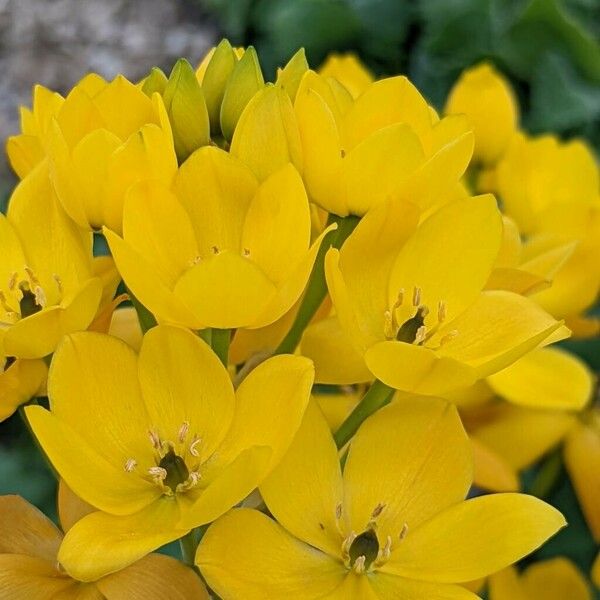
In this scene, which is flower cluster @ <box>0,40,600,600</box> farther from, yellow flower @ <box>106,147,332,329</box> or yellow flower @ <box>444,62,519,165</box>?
yellow flower @ <box>444,62,519,165</box>

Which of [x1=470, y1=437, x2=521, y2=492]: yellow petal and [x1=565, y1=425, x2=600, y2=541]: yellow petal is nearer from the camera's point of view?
[x1=470, y1=437, x2=521, y2=492]: yellow petal

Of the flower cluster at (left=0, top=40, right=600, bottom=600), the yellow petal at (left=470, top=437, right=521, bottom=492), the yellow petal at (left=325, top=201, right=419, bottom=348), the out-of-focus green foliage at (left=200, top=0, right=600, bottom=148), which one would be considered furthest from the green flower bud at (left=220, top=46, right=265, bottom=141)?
the out-of-focus green foliage at (left=200, top=0, right=600, bottom=148)

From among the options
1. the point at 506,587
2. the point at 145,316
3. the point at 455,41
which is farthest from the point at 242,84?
the point at 455,41

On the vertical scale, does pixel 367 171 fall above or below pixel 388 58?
above

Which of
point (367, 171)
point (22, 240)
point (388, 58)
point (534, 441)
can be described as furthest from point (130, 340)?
point (388, 58)

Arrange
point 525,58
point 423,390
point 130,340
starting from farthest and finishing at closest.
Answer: point 525,58
point 130,340
point 423,390

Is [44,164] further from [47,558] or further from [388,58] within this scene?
[388,58]
